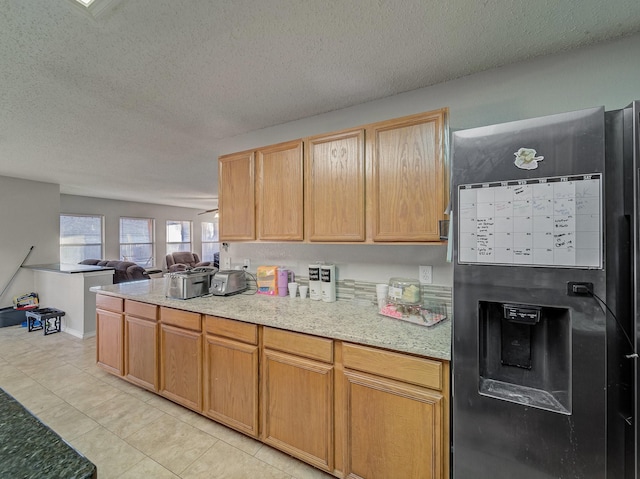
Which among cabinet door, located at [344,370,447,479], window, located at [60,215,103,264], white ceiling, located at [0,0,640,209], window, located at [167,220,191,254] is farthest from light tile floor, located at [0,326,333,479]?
window, located at [167,220,191,254]

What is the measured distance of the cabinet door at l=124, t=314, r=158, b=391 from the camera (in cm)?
233

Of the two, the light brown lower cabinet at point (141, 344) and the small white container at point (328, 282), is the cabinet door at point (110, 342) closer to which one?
the light brown lower cabinet at point (141, 344)

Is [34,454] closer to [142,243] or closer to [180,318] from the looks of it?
[180,318]

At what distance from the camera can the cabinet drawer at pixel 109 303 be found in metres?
2.60

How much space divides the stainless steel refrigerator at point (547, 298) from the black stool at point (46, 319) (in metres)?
5.31

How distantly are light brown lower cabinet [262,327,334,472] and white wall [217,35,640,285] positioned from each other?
2.56 feet

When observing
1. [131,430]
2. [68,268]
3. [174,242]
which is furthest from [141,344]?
[174,242]

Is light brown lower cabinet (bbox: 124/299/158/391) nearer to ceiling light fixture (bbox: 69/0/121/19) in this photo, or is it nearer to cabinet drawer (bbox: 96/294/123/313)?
cabinet drawer (bbox: 96/294/123/313)

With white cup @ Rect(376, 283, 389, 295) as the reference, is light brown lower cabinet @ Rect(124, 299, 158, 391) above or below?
below

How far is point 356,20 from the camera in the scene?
53.7 inches

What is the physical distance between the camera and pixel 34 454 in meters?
0.53

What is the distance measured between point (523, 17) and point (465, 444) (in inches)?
77.2

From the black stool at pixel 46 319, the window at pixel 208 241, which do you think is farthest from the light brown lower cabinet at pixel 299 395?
the window at pixel 208 241

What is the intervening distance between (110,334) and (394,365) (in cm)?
273
